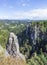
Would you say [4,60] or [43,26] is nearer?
[4,60]

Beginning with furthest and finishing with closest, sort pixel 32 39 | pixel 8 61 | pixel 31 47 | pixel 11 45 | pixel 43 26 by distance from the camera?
1. pixel 43 26
2. pixel 32 39
3. pixel 31 47
4. pixel 11 45
5. pixel 8 61

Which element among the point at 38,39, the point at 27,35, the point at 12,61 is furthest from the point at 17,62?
the point at 27,35

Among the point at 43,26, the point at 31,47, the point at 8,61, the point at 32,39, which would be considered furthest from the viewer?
the point at 43,26

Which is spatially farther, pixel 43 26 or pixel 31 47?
pixel 43 26

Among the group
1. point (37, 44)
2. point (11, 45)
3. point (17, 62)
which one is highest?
point (17, 62)

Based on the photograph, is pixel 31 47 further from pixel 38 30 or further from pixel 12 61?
pixel 12 61

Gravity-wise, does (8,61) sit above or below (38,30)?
above

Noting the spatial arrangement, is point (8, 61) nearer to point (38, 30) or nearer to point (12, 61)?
point (12, 61)

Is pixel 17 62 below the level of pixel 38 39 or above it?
above

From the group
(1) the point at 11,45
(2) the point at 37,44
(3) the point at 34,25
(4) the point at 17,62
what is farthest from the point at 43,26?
(4) the point at 17,62
